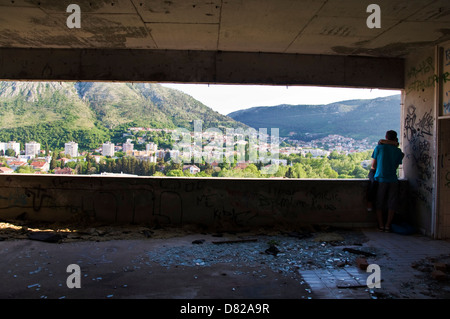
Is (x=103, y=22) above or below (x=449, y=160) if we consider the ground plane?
above

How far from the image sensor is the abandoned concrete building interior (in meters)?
3.90

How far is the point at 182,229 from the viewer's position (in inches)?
228

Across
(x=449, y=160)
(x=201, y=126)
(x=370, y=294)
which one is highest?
(x=201, y=126)

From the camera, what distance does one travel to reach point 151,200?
6.00 metres

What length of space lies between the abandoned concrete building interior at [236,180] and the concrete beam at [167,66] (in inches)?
1.0

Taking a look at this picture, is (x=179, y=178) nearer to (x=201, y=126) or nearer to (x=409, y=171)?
(x=201, y=126)

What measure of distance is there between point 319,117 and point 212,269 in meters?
8.27

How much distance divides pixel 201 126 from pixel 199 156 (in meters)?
2.23

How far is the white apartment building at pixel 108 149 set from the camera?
25.6ft

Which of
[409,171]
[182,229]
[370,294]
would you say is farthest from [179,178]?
[409,171]

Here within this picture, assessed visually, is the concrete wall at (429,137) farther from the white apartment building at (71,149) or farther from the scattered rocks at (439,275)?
the white apartment building at (71,149)

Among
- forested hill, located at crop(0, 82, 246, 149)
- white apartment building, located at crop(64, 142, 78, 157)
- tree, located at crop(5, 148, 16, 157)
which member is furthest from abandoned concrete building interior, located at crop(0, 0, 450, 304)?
forested hill, located at crop(0, 82, 246, 149)

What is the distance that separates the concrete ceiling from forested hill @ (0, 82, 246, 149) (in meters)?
3.59

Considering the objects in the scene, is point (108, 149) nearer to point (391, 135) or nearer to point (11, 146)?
point (11, 146)
